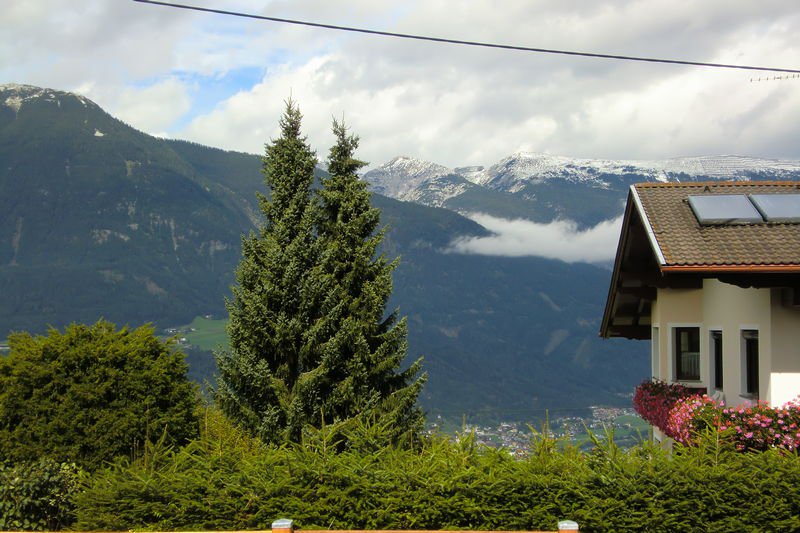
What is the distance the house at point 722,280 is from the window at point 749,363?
0.06ft

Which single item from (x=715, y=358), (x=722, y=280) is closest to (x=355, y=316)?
(x=715, y=358)

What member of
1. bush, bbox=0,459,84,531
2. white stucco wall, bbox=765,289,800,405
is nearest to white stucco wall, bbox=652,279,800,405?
white stucco wall, bbox=765,289,800,405

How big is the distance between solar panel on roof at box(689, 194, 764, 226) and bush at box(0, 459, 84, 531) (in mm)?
11063

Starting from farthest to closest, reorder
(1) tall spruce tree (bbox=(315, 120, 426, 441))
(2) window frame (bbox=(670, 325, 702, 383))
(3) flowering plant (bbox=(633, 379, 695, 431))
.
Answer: (1) tall spruce tree (bbox=(315, 120, 426, 441)) < (2) window frame (bbox=(670, 325, 702, 383)) < (3) flowering plant (bbox=(633, 379, 695, 431))

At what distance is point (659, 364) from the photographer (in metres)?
20.9

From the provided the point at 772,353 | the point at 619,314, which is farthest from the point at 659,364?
the point at 772,353

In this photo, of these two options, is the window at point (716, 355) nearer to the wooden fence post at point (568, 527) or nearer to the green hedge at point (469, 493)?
the green hedge at point (469, 493)

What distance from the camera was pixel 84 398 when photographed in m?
15.9

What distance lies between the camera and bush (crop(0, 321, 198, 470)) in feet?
51.1

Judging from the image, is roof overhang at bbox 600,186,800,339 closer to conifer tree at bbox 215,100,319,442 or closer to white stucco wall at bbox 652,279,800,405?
white stucco wall at bbox 652,279,800,405

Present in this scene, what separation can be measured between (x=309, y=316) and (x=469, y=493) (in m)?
12.5

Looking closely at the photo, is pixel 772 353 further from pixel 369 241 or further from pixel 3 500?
pixel 369 241

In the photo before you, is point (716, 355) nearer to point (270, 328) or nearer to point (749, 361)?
point (749, 361)

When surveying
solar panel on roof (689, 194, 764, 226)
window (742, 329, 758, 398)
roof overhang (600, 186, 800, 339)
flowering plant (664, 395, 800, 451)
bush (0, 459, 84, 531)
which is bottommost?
bush (0, 459, 84, 531)
